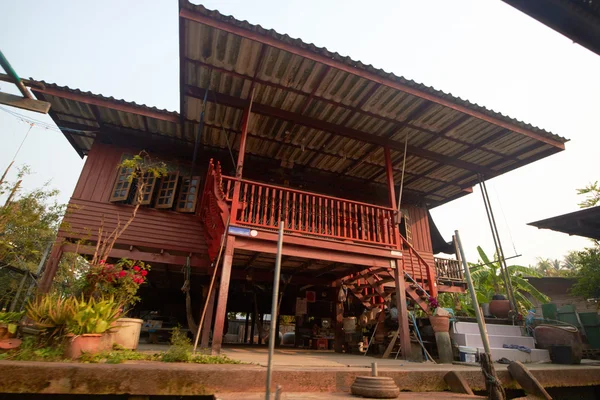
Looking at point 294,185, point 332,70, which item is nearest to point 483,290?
point 294,185

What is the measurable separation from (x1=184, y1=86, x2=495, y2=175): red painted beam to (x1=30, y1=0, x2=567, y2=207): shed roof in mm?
24

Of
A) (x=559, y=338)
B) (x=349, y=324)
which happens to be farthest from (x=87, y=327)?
(x=559, y=338)

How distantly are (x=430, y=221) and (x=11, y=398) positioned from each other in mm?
12401

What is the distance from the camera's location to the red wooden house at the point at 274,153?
5945 mm

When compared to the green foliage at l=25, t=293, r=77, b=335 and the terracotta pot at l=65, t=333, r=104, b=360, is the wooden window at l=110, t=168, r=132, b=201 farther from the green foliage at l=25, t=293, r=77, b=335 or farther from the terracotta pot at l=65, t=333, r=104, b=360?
the terracotta pot at l=65, t=333, r=104, b=360

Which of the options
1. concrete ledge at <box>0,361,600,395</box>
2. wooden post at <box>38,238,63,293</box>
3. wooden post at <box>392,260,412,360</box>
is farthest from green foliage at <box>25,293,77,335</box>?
wooden post at <box>392,260,412,360</box>

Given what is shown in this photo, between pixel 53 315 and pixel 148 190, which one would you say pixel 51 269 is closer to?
pixel 148 190

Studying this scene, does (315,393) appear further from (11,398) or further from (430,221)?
(430,221)

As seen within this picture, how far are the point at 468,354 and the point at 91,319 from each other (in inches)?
258

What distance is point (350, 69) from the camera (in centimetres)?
595

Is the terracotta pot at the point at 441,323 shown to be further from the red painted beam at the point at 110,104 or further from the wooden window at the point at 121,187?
the wooden window at the point at 121,187

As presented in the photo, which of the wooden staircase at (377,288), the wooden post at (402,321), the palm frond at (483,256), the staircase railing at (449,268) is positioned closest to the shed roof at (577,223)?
the staircase railing at (449,268)

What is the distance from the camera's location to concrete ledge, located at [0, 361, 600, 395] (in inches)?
115

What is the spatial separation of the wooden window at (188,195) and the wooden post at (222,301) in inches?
139
